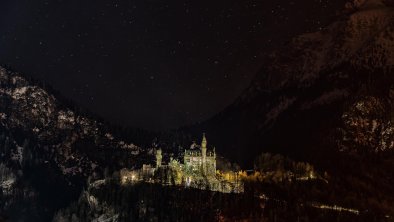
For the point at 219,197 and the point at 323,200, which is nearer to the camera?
the point at 219,197

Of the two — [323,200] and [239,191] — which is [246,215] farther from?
[323,200]

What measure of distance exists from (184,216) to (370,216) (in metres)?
57.2

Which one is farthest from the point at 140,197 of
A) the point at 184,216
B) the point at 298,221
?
the point at 298,221

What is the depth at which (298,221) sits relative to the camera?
171750 millimetres

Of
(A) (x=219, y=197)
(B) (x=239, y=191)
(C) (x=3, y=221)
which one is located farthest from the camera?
(B) (x=239, y=191)

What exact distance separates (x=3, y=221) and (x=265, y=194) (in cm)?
14297

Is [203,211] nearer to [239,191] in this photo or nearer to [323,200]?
[239,191]

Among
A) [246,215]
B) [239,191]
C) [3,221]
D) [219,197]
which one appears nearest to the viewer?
[3,221]

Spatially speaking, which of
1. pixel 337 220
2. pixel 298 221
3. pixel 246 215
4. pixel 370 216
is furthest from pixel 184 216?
pixel 370 216

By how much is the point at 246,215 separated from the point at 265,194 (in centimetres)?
2644

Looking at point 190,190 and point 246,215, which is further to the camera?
point 190,190

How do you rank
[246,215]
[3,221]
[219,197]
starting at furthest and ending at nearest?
[219,197], [246,215], [3,221]

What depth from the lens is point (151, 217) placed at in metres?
191

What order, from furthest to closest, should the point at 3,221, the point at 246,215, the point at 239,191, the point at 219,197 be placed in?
the point at 239,191 → the point at 219,197 → the point at 246,215 → the point at 3,221
